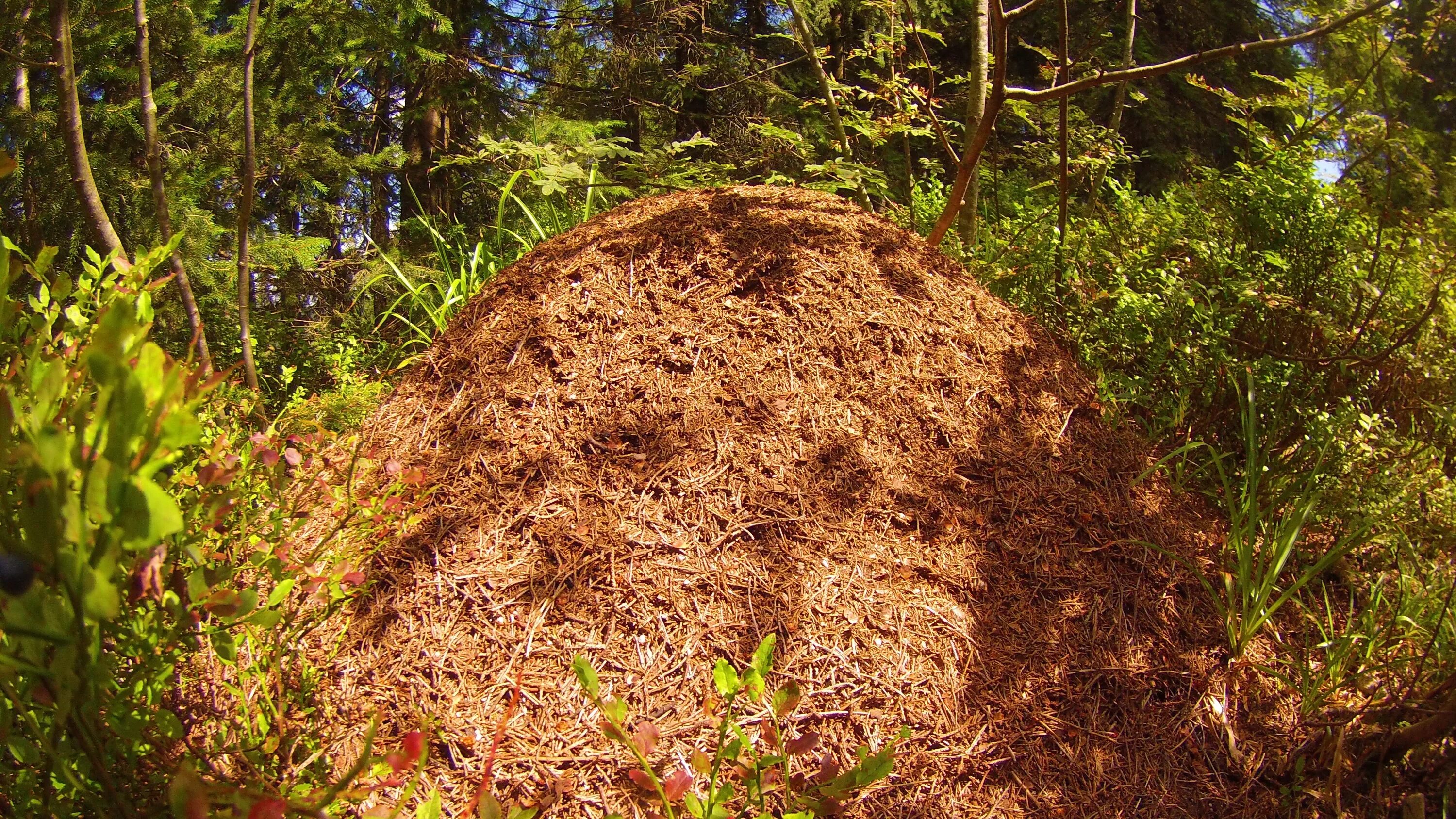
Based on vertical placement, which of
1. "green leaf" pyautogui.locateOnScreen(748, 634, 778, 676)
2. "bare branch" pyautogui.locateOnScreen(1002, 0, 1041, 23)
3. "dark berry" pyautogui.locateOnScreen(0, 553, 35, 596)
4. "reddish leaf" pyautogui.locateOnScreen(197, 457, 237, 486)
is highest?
"bare branch" pyautogui.locateOnScreen(1002, 0, 1041, 23)

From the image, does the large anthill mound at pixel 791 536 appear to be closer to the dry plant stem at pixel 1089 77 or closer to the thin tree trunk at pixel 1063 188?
the thin tree trunk at pixel 1063 188

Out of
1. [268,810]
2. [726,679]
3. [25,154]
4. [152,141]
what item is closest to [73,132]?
[152,141]

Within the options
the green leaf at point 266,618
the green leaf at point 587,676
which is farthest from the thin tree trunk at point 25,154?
the green leaf at point 587,676

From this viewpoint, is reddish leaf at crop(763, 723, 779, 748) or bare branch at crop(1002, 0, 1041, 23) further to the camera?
bare branch at crop(1002, 0, 1041, 23)

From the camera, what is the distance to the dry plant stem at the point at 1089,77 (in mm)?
2633

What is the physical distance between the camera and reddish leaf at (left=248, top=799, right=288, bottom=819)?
0.79 m

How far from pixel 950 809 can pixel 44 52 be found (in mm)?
5069

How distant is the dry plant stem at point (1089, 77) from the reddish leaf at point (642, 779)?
8.59ft

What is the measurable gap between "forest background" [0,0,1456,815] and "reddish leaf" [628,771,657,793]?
1.55 ft

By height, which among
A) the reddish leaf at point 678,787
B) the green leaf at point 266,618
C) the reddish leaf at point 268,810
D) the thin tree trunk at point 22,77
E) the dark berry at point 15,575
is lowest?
the reddish leaf at point 678,787

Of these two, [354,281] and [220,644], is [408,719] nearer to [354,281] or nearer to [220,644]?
[220,644]

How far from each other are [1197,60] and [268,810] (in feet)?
11.5

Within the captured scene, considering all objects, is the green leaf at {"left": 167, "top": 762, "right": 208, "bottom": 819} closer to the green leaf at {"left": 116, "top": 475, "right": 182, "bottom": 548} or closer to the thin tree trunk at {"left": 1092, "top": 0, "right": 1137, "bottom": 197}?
the green leaf at {"left": 116, "top": 475, "right": 182, "bottom": 548}

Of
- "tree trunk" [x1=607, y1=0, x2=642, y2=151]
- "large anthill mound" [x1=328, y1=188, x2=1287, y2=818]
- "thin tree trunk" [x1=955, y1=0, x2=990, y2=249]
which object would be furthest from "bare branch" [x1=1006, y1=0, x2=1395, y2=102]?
"tree trunk" [x1=607, y1=0, x2=642, y2=151]
